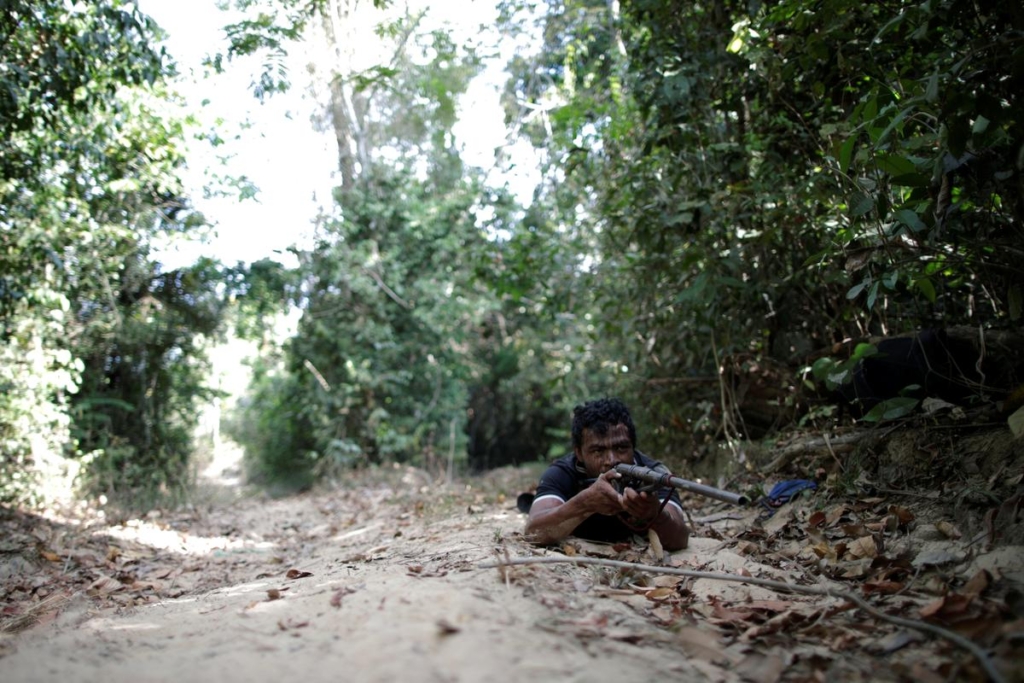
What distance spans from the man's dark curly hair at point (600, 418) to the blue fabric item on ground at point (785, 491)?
114 cm

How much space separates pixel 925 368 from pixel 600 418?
6.75 feet

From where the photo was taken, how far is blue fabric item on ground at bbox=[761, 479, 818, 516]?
4.50 metres

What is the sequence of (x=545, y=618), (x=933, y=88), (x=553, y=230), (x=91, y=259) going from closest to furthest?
(x=545, y=618)
(x=933, y=88)
(x=91, y=259)
(x=553, y=230)

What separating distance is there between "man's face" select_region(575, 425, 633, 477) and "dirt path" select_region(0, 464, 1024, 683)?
0.46 meters

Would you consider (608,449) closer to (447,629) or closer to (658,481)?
(658,481)

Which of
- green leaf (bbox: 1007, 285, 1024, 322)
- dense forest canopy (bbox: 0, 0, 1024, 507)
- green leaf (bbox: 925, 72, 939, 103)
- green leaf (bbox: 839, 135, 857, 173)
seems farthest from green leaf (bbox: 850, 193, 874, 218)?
green leaf (bbox: 925, 72, 939, 103)

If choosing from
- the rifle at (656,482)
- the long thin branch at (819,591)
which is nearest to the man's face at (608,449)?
the rifle at (656,482)

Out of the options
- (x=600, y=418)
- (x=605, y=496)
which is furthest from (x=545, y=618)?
(x=600, y=418)

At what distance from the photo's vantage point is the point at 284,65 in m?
6.64

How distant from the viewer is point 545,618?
2391 mm

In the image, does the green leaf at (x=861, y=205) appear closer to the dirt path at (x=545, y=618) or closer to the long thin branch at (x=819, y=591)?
the dirt path at (x=545, y=618)

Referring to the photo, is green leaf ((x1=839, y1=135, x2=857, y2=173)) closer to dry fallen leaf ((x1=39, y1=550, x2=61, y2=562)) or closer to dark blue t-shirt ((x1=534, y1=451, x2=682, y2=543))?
dark blue t-shirt ((x1=534, y1=451, x2=682, y2=543))

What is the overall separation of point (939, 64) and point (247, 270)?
1005cm

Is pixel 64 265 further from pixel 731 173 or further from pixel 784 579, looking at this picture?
pixel 784 579
